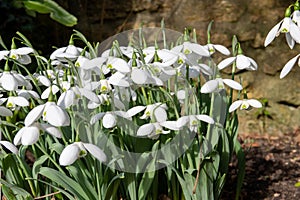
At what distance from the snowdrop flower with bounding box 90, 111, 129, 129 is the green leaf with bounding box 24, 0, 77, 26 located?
1867 mm

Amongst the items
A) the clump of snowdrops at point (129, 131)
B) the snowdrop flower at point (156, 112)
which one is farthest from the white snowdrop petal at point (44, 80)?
the snowdrop flower at point (156, 112)

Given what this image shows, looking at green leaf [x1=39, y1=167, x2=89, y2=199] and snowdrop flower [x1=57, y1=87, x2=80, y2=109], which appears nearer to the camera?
snowdrop flower [x1=57, y1=87, x2=80, y2=109]

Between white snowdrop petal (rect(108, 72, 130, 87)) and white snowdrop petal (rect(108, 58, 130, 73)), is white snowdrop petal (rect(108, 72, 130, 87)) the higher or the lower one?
the lower one

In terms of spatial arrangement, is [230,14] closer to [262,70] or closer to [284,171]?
[262,70]

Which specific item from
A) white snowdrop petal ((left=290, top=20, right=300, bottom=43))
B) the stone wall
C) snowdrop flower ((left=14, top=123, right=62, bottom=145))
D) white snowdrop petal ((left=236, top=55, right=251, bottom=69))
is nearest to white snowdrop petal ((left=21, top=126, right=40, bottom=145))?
snowdrop flower ((left=14, top=123, right=62, bottom=145))

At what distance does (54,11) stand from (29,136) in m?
2.19

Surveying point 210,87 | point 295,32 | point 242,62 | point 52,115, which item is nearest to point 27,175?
point 52,115

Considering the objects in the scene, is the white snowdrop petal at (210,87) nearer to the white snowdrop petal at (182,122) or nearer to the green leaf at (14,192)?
the white snowdrop petal at (182,122)

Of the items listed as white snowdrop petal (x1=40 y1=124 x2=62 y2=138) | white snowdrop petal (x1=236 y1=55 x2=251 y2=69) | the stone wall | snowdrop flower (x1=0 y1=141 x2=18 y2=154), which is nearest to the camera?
white snowdrop petal (x1=40 y1=124 x2=62 y2=138)

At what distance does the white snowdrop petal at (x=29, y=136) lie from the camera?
156 cm

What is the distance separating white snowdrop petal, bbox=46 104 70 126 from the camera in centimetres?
152

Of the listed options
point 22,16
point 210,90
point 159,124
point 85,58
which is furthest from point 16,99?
point 22,16

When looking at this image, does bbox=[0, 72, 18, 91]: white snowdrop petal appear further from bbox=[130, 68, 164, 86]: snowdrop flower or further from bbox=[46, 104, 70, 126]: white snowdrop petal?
bbox=[130, 68, 164, 86]: snowdrop flower

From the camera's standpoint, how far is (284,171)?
2764mm
